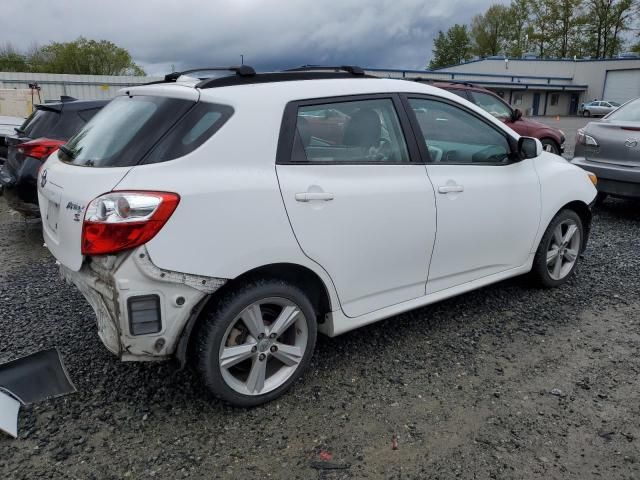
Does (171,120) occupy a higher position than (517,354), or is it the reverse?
(171,120)

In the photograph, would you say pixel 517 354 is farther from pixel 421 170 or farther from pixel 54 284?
pixel 54 284

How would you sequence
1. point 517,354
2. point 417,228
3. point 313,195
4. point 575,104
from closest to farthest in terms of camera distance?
point 313,195, point 417,228, point 517,354, point 575,104

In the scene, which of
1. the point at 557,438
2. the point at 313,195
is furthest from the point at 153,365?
the point at 557,438

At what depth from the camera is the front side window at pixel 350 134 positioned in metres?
2.85

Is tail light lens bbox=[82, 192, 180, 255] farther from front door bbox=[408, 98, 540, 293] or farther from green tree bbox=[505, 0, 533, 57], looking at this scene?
green tree bbox=[505, 0, 533, 57]

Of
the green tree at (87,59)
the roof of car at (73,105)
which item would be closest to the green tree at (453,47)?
the green tree at (87,59)

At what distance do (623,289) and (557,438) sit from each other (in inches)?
98.5

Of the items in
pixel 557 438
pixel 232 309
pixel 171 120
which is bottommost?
pixel 557 438

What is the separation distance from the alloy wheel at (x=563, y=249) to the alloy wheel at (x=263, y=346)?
2519 mm

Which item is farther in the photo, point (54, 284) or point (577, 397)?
point (54, 284)

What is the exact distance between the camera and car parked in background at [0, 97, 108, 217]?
5543 millimetres

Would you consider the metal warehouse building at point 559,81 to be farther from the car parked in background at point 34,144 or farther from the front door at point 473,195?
the front door at point 473,195

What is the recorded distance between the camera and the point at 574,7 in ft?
213

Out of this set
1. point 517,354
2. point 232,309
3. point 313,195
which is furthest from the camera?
point 517,354
